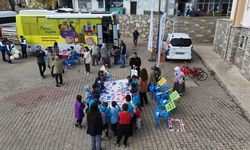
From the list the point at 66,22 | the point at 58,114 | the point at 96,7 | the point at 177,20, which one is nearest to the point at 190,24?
the point at 177,20

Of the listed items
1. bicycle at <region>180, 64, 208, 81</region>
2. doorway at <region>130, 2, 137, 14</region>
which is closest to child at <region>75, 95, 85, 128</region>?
bicycle at <region>180, 64, 208, 81</region>

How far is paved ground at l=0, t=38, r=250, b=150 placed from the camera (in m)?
6.99

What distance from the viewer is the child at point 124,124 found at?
636 cm

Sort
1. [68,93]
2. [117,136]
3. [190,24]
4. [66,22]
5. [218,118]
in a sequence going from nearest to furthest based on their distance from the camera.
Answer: [117,136]
[218,118]
[68,93]
[66,22]
[190,24]

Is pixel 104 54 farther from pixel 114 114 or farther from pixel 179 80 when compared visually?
pixel 114 114

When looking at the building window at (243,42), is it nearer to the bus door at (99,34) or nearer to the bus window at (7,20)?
the bus door at (99,34)

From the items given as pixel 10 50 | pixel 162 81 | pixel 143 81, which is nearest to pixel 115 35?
pixel 162 81

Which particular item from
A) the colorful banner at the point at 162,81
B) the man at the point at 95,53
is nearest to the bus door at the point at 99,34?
the man at the point at 95,53

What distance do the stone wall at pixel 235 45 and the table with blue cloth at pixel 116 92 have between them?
7.19 metres

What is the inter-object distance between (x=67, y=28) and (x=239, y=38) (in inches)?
461

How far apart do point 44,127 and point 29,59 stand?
10.0 meters

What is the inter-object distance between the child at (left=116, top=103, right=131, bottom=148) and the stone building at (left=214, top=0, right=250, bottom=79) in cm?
871

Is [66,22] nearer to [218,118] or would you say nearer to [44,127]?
[44,127]

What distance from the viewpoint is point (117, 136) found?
6.83m
